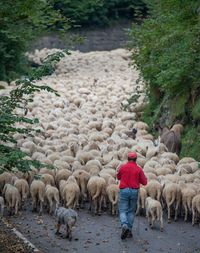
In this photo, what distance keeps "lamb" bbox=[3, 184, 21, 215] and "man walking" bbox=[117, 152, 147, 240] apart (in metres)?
2.39

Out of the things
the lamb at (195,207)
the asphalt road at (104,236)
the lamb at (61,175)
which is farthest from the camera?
the lamb at (61,175)

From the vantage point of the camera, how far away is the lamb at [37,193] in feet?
42.4

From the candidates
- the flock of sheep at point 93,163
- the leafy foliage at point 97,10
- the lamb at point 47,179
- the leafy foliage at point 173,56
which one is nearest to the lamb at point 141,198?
the flock of sheep at point 93,163

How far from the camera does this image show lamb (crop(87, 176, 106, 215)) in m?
13.1

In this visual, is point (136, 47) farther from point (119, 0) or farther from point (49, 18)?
point (119, 0)

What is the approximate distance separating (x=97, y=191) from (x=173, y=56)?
5.55 meters

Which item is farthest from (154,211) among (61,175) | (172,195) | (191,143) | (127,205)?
(191,143)

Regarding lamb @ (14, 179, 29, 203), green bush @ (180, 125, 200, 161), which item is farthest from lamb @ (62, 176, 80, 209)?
green bush @ (180, 125, 200, 161)

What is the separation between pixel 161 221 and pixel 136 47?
11839 millimetres

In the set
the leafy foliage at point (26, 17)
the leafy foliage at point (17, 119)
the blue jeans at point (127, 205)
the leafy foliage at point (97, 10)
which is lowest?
the leafy foliage at point (97, 10)

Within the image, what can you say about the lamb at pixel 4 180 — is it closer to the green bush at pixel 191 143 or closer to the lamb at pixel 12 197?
the lamb at pixel 12 197

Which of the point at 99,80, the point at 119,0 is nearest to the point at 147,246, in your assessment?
the point at 99,80

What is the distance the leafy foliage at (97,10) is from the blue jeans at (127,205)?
30.6 meters

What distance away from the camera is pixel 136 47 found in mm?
23062
